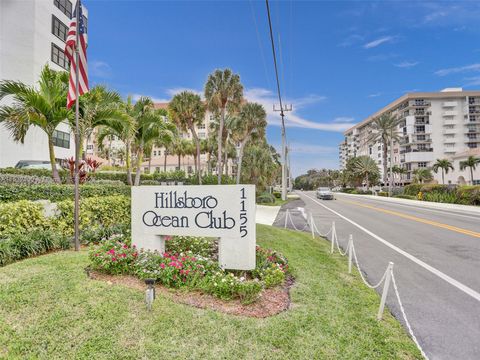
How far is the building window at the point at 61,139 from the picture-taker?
90.7ft

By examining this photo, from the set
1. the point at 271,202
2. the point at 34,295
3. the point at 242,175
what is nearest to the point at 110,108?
the point at 34,295

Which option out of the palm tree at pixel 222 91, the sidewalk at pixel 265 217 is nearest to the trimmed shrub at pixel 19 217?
the sidewalk at pixel 265 217

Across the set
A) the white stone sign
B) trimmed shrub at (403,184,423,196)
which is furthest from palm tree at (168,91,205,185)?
trimmed shrub at (403,184,423,196)

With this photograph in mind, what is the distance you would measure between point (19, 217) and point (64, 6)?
33730 millimetres

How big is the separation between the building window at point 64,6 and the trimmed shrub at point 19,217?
31938 millimetres

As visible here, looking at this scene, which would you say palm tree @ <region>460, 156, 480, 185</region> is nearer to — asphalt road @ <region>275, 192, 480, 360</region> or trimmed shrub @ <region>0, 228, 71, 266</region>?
asphalt road @ <region>275, 192, 480, 360</region>

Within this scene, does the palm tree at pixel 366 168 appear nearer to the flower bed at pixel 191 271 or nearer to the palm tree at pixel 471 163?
the palm tree at pixel 471 163

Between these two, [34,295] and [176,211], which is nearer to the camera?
[34,295]

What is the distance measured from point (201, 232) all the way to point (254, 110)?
32.5 m

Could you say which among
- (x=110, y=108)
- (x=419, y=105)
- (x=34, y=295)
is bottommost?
(x=34, y=295)

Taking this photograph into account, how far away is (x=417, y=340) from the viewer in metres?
3.82

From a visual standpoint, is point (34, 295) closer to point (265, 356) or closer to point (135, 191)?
point (135, 191)

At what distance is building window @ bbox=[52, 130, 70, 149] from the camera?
2766cm

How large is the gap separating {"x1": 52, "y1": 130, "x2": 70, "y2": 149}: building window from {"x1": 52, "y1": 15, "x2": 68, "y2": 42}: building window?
1032 centimetres
